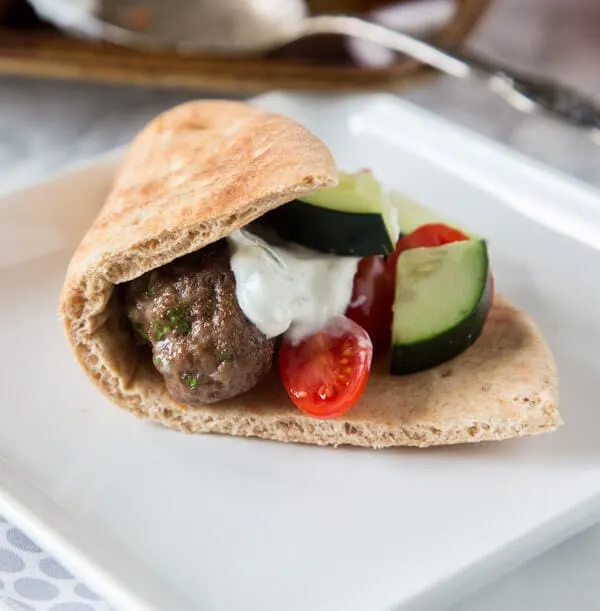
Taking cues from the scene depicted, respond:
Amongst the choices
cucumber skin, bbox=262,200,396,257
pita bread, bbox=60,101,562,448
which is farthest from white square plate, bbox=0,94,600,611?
cucumber skin, bbox=262,200,396,257

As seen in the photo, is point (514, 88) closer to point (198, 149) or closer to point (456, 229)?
point (456, 229)

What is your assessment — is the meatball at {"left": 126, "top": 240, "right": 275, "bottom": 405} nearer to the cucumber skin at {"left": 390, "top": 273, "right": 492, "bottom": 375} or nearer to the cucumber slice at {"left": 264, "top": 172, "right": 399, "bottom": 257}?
the cucumber slice at {"left": 264, "top": 172, "right": 399, "bottom": 257}

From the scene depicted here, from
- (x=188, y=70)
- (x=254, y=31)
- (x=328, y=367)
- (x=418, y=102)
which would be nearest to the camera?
(x=328, y=367)

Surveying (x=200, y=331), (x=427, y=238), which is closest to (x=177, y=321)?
(x=200, y=331)

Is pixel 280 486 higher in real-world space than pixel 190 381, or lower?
lower

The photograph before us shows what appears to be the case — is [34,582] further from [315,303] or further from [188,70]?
[188,70]

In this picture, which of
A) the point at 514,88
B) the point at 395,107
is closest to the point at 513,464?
the point at 395,107

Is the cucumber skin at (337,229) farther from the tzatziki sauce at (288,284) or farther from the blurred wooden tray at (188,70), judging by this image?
the blurred wooden tray at (188,70)
